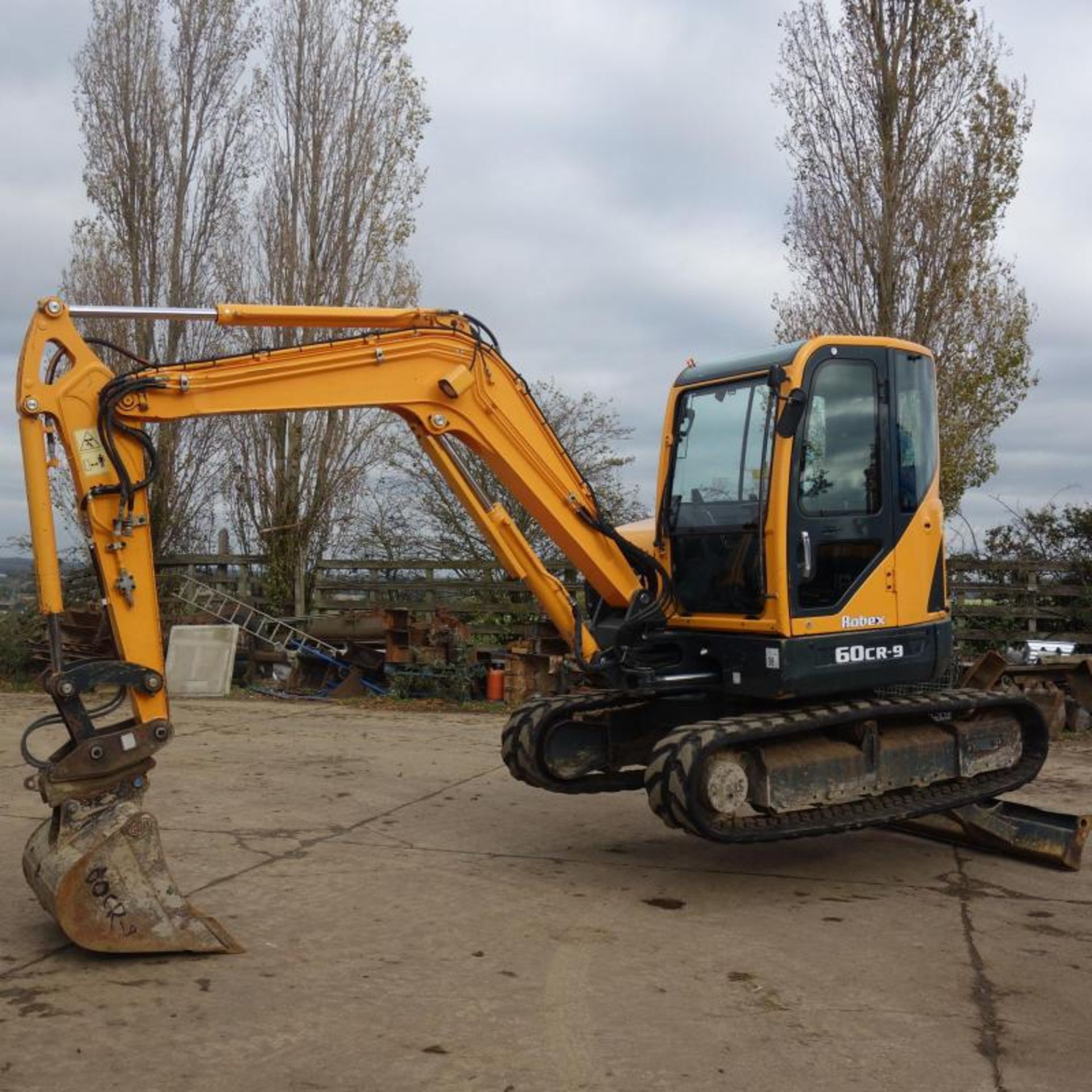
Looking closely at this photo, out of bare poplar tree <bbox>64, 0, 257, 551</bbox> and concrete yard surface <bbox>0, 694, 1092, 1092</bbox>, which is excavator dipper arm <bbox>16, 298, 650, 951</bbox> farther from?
bare poplar tree <bbox>64, 0, 257, 551</bbox>

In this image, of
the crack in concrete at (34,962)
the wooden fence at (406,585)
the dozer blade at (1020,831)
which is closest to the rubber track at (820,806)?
the dozer blade at (1020,831)

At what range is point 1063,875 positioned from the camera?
7.07m

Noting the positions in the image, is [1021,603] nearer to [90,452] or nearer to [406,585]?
[406,585]

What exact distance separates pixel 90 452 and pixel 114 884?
1944 mm

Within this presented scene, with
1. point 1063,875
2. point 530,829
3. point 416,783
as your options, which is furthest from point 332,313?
point 1063,875

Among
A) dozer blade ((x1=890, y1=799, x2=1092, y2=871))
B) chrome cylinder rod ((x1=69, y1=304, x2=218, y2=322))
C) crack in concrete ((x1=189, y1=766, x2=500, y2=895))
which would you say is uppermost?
chrome cylinder rod ((x1=69, y1=304, x2=218, y2=322))

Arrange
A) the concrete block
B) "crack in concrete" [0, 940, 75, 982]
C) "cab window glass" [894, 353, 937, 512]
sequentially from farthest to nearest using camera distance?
the concrete block, "cab window glass" [894, 353, 937, 512], "crack in concrete" [0, 940, 75, 982]

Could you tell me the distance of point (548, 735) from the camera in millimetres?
7332

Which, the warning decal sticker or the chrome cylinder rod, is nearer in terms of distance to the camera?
the chrome cylinder rod

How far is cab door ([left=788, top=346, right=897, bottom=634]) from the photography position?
6691mm

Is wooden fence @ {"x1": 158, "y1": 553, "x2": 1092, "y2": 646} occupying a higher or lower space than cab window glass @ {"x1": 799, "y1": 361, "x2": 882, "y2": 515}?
lower

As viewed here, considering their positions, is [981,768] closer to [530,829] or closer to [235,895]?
[530,829]

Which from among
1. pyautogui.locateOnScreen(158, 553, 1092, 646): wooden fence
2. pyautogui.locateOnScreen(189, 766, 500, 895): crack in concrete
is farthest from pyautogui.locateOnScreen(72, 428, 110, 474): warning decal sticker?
pyautogui.locateOnScreen(158, 553, 1092, 646): wooden fence

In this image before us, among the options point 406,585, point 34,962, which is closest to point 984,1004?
point 34,962
